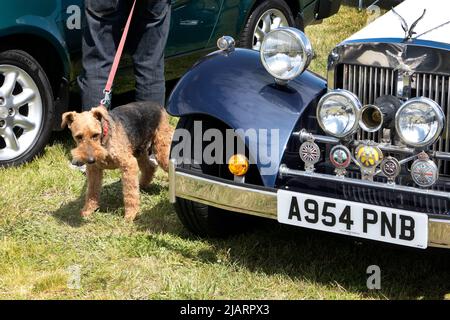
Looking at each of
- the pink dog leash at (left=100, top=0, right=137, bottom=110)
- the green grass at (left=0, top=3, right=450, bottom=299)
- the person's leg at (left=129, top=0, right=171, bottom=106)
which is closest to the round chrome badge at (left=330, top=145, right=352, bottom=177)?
the green grass at (left=0, top=3, right=450, bottom=299)

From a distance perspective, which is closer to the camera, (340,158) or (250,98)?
(340,158)

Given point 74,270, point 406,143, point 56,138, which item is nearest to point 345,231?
point 406,143

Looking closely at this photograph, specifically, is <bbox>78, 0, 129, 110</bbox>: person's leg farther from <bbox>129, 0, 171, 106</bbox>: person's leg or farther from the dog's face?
the dog's face

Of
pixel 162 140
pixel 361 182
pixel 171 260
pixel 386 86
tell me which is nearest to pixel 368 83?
pixel 386 86

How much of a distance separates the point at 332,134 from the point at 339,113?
0.32ft

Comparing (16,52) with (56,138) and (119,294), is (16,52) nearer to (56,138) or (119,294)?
(56,138)

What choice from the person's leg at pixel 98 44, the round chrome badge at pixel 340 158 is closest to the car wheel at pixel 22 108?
the person's leg at pixel 98 44

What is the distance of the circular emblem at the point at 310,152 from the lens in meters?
3.92

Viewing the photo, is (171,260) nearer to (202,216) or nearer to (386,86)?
(202,216)

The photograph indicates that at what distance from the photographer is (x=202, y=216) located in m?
4.41

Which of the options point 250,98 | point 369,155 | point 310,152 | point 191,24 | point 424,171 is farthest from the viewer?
point 191,24

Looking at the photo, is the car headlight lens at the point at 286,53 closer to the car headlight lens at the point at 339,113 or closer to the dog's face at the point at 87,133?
the car headlight lens at the point at 339,113

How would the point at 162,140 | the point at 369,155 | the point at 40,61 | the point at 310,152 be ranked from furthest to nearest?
1. the point at 40,61
2. the point at 162,140
3. the point at 310,152
4. the point at 369,155

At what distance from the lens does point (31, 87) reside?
5430 mm
